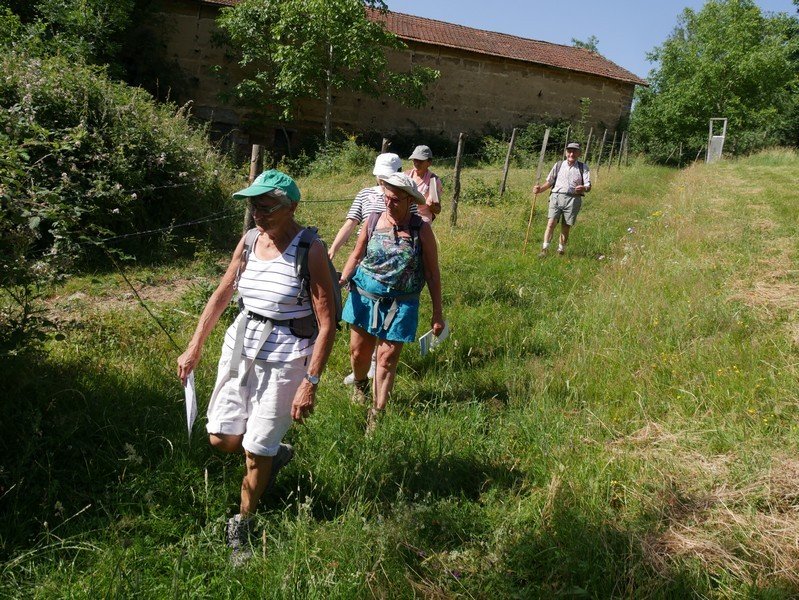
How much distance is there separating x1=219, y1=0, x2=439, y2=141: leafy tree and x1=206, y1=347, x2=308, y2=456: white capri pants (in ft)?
57.7

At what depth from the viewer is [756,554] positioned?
2.59 m

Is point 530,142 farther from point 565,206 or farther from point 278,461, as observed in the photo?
point 278,461

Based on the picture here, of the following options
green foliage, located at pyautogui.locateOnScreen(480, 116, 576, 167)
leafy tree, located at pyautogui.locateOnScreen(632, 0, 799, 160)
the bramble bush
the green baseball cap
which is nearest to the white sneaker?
the green baseball cap

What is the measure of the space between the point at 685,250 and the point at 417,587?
6689mm

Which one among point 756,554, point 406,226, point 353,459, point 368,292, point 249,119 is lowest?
point 353,459

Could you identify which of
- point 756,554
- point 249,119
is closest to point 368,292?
point 756,554

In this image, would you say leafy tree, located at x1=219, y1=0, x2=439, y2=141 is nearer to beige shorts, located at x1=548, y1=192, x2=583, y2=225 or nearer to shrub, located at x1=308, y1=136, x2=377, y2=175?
shrub, located at x1=308, y1=136, x2=377, y2=175

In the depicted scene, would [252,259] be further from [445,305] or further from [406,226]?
[445,305]

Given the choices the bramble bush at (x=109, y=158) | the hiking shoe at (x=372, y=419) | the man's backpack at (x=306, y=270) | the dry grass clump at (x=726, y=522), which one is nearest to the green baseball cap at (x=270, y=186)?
the man's backpack at (x=306, y=270)

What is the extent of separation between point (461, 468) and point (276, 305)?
4.66 feet

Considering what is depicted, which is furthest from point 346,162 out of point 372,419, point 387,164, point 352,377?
point 372,419

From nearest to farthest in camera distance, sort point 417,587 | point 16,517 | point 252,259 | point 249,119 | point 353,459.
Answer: point 417,587 < point 16,517 < point 252,259 < point 353,459 < point 249,119

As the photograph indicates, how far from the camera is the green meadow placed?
8.38ft

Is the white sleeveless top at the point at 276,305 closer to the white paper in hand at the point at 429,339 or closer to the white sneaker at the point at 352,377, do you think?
the white paper in hand at the point at 429,339
